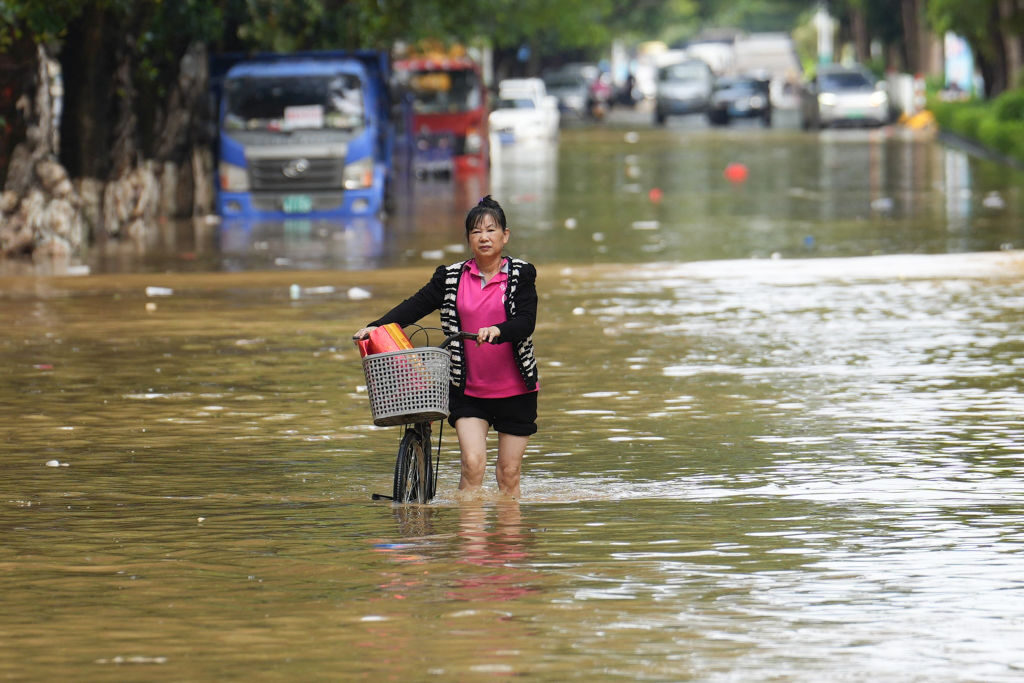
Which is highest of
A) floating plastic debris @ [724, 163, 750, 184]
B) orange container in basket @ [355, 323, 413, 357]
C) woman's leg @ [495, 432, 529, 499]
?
orange container in basket @ [355, 323, 413, 357]

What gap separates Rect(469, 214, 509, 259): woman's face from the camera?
8141 millimetres

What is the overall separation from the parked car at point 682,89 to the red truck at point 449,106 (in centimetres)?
3020

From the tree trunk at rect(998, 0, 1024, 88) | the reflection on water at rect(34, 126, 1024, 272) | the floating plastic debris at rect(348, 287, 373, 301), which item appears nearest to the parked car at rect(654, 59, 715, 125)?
the tree trunk at rect(998, 0, 1024, 88)

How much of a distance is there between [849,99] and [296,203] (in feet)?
105

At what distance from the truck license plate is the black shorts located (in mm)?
19059

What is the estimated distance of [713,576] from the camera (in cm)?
721

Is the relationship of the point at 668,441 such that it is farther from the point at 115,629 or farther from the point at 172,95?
the point at 172,95

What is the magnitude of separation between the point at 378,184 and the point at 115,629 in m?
21.4

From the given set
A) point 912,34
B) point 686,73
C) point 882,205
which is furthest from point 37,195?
point 686,73

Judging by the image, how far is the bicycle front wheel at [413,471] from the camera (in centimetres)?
827

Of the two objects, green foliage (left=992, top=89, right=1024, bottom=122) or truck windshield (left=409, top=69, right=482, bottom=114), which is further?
green foliage (left=992, top=89, right=1024, bottom=122)

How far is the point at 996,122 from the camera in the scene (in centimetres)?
4109

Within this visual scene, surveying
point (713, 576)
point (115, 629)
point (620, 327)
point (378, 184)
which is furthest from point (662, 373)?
point (378, 184)

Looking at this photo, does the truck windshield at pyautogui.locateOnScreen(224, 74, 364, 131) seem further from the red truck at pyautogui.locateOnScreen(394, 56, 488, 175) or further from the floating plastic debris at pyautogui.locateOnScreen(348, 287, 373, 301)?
the red truck at pyautogui.locateOnScreen(394, 56, 488, 175)
